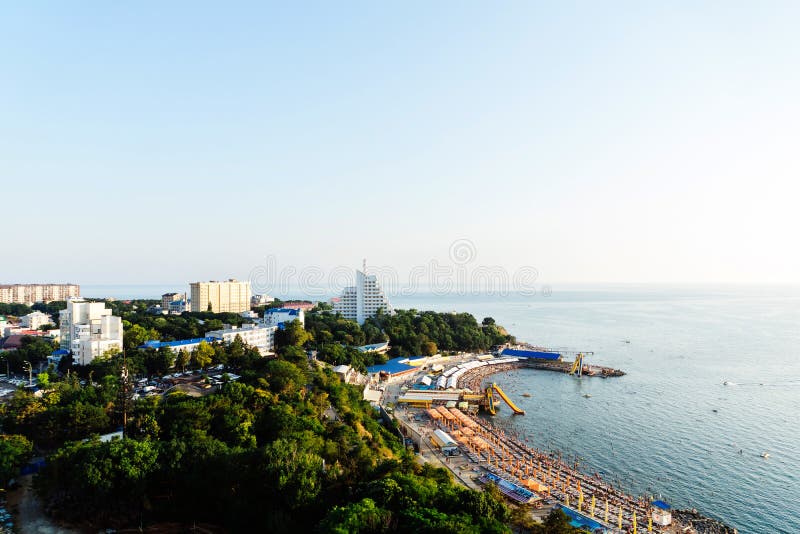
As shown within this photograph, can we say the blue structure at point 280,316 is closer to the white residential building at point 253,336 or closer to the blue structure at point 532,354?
the white residential building at point 253,336

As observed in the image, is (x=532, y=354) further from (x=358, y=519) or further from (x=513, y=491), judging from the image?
(x=358, y=519)

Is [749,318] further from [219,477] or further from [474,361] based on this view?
[219,477]

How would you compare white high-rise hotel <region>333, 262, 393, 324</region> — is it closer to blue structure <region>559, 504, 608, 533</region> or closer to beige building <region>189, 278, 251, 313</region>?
beige building <region>189, 278, 251, 313</region>

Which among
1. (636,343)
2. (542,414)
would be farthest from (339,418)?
(636,343)

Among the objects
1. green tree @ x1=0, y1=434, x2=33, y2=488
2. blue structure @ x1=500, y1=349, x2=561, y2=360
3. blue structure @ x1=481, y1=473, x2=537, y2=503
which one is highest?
green tree @ x1=0, y1=434, x2=33, y2=488

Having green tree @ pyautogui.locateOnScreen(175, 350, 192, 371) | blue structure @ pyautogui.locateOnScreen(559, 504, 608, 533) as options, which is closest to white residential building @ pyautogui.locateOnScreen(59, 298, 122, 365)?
green tree @ pyautogui.locateOnScreen(175, 350, 192, 371)

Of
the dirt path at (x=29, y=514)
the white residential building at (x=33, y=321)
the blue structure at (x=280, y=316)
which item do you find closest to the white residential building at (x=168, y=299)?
the white residential building at (x=33, y=321)

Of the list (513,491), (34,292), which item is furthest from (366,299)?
(34,292)

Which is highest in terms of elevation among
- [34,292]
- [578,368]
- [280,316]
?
[34,292]
